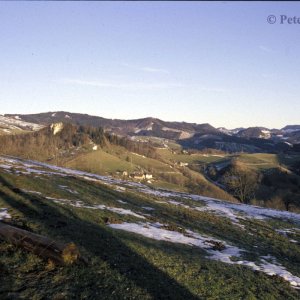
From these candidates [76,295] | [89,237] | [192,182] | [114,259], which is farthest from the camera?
[192,182]

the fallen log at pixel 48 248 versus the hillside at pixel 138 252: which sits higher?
the fallen log at pixel 48 248

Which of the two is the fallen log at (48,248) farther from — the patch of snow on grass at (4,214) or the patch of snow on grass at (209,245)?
the patch of snow on grass at (209,245)

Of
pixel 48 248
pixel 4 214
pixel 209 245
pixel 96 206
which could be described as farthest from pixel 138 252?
pixel 96 206

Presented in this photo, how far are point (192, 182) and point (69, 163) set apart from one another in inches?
2679

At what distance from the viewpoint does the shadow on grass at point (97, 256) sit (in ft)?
44.4

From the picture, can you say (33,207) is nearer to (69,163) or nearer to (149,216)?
(149,216)

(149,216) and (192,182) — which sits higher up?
(149,216)

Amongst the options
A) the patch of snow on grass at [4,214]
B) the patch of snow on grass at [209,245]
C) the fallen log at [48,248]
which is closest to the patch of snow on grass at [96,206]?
A: the patch of snow on grass at [209,245]

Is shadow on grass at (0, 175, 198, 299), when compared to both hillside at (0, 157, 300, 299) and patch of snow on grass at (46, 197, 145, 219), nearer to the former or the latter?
hillside at (0, 157, 300, 299)

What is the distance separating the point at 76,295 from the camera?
41.0 ft

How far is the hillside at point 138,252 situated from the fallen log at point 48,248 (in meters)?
0.28

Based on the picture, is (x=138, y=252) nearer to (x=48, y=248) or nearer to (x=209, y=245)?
(x=48, y=248)

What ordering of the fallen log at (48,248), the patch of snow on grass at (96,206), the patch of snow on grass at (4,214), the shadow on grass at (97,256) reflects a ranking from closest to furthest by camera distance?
the shadow on grass at (97,256) → the fallen log at (48,248) → the patch of snow on grass at (4,214) → the patch of snow on grass at (96,206)

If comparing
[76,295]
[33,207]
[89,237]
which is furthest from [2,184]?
[76,295]
